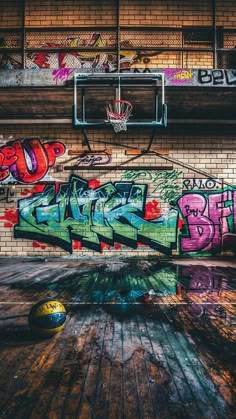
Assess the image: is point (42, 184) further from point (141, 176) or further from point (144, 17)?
point (144, 17)

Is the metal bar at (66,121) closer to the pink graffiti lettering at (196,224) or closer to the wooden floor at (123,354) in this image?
the pink graffiti lettering at (196,224)

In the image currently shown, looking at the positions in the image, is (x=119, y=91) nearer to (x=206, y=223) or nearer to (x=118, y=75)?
(x=118, y=75)

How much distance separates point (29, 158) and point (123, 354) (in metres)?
7.97

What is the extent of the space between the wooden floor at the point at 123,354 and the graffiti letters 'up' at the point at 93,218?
Answer: 12.3 feet

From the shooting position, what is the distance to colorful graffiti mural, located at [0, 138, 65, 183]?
32.0 feet

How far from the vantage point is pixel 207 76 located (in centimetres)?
755

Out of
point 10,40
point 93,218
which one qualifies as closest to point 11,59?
point 10,40

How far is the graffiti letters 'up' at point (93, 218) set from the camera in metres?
9.73

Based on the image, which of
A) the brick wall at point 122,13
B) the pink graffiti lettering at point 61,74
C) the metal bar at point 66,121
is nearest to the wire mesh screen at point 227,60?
the brick wall at point 122,13

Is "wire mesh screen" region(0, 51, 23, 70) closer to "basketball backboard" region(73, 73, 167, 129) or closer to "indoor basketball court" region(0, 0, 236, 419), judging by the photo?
"indoor basketball court" region(0, 0, 236, 419)

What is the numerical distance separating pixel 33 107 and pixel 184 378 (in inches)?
331

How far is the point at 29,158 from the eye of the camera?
32.0 feet

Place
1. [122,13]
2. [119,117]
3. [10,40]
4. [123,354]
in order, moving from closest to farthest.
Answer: [123,354]
[119,117]
[10,40]
[122,13]

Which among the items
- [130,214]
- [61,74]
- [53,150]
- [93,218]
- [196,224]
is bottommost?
[196,224]
